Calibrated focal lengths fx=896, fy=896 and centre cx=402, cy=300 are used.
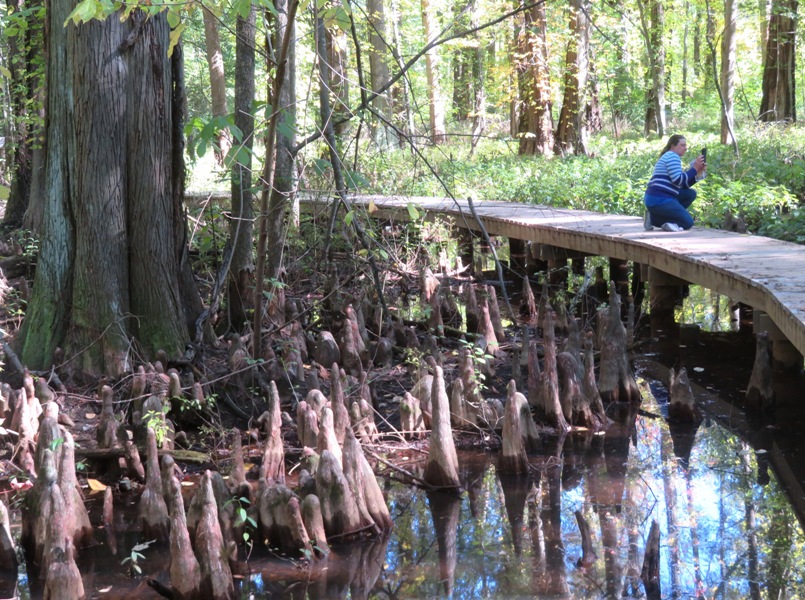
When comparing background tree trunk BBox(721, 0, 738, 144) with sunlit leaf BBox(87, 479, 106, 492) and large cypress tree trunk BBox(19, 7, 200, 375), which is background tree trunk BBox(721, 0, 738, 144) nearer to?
large cypress tree trunk BBox(19, 7, 200, 375)

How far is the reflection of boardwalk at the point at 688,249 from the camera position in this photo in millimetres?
5848

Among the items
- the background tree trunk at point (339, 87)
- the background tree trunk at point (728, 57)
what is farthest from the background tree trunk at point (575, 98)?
the background tree trunk at point (339, 87)

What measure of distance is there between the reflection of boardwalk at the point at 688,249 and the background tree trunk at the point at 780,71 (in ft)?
37.0

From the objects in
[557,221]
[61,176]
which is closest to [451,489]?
[61,176]

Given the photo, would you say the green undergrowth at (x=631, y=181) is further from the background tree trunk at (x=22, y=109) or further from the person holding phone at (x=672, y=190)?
the background tree trunk at (x=22, y=109)

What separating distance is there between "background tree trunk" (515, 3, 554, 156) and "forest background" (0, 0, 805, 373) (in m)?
0.04

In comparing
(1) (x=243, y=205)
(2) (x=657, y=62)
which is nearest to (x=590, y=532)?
(1) (x=243, y=205)

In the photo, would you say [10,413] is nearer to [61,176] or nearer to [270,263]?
[61,176]

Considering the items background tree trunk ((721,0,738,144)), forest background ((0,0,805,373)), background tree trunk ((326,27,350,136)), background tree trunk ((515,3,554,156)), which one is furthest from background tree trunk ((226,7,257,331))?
background tree trunk ((515,3,554,156))

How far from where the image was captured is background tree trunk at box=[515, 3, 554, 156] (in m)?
19.0

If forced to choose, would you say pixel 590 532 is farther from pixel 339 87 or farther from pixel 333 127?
pixel 339 87

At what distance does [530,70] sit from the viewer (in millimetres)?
19094

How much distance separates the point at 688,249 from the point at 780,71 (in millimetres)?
14505

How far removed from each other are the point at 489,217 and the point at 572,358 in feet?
16.3
